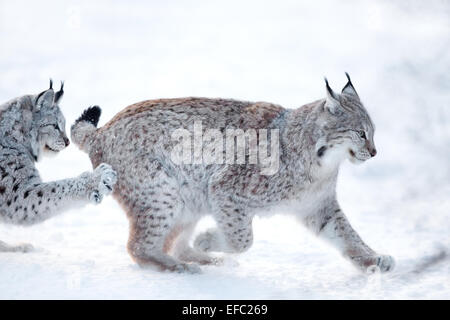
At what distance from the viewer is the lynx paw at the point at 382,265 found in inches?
197

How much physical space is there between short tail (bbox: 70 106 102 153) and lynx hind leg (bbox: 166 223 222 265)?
1009 millimetres

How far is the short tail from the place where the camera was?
5461mm

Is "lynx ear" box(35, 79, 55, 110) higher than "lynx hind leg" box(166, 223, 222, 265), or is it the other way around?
"lynx ear" box(35, 79, 55, 110)

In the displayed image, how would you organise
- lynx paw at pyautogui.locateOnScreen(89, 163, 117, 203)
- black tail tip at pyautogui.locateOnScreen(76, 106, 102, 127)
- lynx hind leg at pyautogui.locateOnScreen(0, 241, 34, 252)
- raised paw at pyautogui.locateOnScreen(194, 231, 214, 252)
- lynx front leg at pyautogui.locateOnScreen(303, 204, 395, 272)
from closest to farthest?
1. lynx paw at pyautogui.locateOnScreen(89, 163, 117, 203)
2. lynx front leg at pyautogui.locateOnScreen(303, 204, 395, 272)
3. raised paw at pyautogui.locateOnScreen(194, 231, 214, 252)
4. lynx hind leg at pyautogui.locateOnScreen(0, 241, 34, 252)
5. black tail tip at pyautogui.locateOnScreen(76, 106, 102, 127)

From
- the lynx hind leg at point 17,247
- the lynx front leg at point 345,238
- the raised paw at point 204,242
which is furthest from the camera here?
the lynx hind leg at point 17,247

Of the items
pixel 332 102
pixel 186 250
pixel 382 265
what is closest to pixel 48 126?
pixel 186 250

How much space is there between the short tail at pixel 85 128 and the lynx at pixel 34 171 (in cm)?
10

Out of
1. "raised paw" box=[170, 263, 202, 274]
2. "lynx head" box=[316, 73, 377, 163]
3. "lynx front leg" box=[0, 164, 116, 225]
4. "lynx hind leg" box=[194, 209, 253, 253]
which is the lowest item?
"raised paw" box=[170, 263, 202, 274]

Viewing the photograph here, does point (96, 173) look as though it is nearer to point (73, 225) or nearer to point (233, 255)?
point (233, 255)

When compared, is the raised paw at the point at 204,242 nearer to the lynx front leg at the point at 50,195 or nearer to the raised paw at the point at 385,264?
the lynx front leg at the point at 50,195

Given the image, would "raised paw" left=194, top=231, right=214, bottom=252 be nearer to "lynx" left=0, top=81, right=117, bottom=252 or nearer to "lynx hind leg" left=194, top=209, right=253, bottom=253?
"lynx hind leg" left=194, top=209, right=253, bottom=253

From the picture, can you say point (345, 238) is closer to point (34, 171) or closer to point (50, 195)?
point (50, 195)

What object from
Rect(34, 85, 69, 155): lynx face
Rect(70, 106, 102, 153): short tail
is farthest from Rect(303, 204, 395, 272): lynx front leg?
Rect(34, 85, 69, 155): lynx face

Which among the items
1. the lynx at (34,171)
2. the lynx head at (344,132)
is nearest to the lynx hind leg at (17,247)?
the lynx at (34,171)
